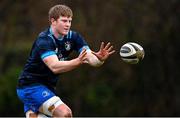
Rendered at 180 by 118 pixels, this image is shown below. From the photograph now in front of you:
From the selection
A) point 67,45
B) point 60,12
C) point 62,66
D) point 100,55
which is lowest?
point 62,66

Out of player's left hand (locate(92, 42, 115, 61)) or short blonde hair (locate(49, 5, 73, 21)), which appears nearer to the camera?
player's left hand (locate(92, 42, 115, 61))

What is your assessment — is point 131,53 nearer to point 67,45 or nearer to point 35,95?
point 67,45

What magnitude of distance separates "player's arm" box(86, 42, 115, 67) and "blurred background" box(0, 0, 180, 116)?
12.2 meters

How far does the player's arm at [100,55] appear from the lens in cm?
772

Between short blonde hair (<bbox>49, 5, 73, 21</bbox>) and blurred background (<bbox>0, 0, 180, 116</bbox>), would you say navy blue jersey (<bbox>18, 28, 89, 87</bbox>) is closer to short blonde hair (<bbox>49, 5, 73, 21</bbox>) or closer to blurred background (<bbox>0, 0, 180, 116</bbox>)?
short blonde hair (<bbox>49, 5, 73, 21</bbox>)

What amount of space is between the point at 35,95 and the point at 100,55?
1.10 m

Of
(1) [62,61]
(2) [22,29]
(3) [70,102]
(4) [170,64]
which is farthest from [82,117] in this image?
(1) [62,61]

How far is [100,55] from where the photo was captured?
25.7 feet

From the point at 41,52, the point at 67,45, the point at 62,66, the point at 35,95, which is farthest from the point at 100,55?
the point at 35,95

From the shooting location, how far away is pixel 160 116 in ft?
69.8

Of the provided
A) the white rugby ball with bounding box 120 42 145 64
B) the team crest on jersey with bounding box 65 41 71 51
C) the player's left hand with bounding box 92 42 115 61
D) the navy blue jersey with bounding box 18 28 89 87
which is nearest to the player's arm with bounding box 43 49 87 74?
the navy blue jersey with bounding box 18 28 89 87

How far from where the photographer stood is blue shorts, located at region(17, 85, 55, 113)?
8.25 meters

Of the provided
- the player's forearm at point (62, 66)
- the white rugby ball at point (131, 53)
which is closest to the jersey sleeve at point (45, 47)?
the player's forearm at point (62, 66)

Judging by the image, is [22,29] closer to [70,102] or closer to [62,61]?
[70,102]
